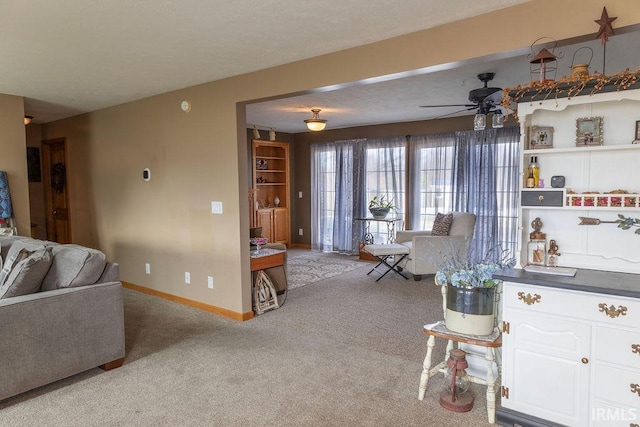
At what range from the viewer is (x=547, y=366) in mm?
2186

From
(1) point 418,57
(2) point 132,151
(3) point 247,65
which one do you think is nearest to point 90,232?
(2) point 132,151

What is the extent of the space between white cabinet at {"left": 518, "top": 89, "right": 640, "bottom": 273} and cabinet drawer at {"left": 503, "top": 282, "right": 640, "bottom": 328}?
1.22ft

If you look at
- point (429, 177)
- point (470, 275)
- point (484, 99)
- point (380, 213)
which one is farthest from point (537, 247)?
point (380, 213)

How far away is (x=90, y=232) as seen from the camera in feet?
19.3

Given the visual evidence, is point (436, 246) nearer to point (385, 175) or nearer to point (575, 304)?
point (385, 175)

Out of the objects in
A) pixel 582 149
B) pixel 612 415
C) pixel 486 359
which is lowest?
pixel 612 415

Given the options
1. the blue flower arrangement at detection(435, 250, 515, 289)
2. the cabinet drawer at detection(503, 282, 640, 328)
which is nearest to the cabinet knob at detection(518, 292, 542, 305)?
the cabinet drawer at detection(503, 282, 640, 328)

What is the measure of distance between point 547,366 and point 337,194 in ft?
19.5

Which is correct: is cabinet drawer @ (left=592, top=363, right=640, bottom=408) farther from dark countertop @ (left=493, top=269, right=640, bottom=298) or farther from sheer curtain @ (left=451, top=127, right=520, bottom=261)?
sheer curtain @ (left=451, top=127, right=520, bottom=261)

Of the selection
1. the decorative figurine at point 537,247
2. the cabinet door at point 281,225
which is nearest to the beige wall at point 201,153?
the decorative figurine at point 537,247

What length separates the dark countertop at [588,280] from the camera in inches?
77.9

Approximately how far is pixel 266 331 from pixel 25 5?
2968 mm

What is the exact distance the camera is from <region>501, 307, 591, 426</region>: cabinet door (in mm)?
2092

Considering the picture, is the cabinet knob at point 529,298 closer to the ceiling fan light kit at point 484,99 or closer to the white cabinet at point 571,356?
the white cabinet at point 571,356
